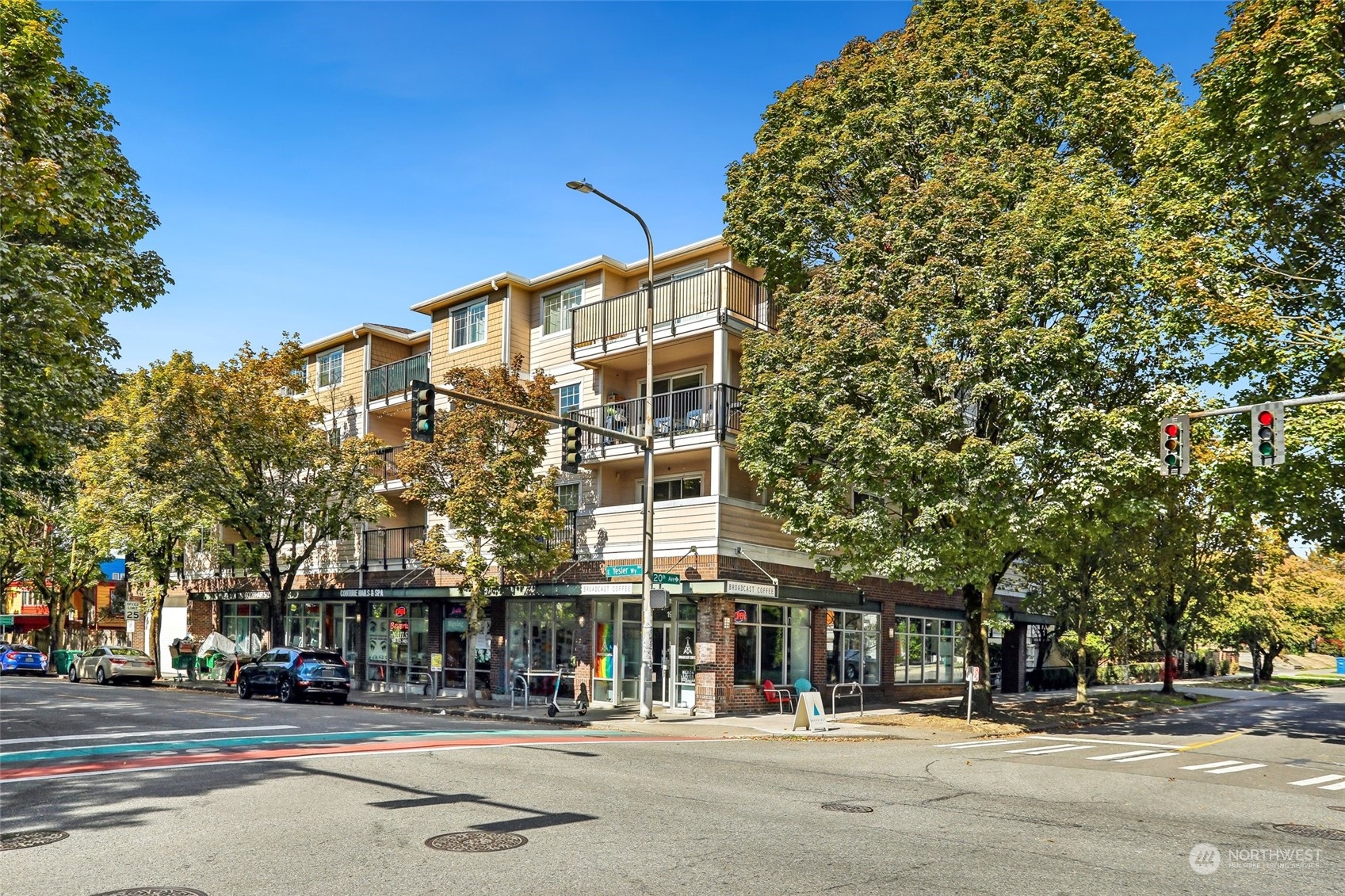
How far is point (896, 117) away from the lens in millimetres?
25328

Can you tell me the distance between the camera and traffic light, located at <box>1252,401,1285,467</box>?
1585cm

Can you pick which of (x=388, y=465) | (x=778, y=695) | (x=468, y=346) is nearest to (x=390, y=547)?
(x=388, y=465)

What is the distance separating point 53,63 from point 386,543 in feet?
74.7

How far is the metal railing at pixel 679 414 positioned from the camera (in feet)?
91.2

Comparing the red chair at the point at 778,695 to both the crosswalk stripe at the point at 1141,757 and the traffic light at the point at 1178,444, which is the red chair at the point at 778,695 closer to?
the crosswalk stripe at the point at 1141,757

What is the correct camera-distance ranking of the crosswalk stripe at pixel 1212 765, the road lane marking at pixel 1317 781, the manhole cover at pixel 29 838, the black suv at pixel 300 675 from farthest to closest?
the black suv at pixel 300 675
the crosswalk stripe at pixel 1212 765
the road lane marking at pixel 1317 781
the manhole cover at pixel 29 838

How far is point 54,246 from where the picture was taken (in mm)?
16000

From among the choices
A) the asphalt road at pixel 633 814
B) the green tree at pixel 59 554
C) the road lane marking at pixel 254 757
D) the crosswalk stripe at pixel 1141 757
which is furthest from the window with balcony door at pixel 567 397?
the green tree at pixel 59 554

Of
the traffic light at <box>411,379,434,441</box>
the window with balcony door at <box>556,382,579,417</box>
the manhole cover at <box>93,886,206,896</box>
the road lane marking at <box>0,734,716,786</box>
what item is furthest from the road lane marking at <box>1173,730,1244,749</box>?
the manhole cover at <box>93,886,206,896</box>

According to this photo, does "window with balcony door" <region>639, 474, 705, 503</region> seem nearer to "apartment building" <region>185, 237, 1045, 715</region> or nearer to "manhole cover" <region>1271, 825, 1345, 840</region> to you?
"apartment building" <region>185, 237, 1045, 715</region>

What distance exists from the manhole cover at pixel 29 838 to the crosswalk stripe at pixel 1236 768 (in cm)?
1579

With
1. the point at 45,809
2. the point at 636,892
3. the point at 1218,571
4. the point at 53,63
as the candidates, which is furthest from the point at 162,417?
the point at 1218,571

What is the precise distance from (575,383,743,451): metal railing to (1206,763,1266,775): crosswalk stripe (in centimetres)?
1368

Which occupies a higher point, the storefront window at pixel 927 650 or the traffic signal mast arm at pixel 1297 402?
the traffic signal mast arm at pixel 1297 402
